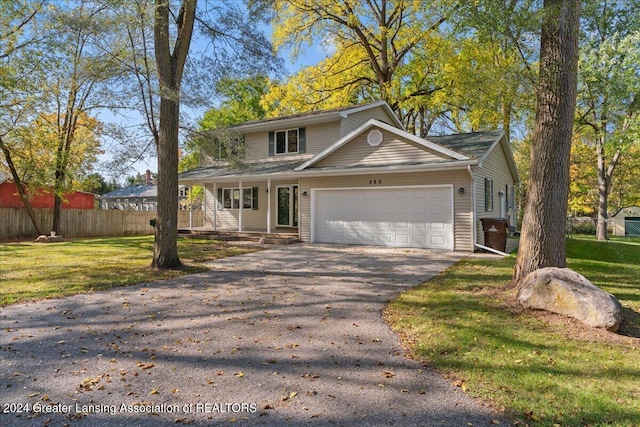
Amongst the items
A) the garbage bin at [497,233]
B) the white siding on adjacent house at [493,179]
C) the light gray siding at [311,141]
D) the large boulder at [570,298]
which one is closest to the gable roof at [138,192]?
the light gray siding at [311,141]

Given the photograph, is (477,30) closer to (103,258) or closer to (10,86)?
(103,258)

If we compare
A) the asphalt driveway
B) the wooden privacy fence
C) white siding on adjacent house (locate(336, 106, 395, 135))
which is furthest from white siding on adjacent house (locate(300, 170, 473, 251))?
the wooden privacy fence

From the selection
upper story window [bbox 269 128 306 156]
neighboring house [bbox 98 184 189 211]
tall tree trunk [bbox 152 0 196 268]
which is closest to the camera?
tall tree trunk [bbox 152 0 196 268]

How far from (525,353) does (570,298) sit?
156 centimetres

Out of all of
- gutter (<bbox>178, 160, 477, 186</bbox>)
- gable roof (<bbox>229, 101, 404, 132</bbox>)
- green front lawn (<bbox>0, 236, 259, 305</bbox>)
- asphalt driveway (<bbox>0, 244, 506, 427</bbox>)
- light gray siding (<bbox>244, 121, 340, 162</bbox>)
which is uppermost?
gable roof (<bbox>229, 101, 404, 132</bbox>)

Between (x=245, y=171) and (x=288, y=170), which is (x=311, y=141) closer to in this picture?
(x=288, y=170)

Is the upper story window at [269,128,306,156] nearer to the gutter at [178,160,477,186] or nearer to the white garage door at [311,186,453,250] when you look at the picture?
the gutter at [178,160,477,186]

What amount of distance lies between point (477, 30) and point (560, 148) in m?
2.67

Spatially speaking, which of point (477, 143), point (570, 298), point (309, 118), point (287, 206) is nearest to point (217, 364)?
point (570, 298)

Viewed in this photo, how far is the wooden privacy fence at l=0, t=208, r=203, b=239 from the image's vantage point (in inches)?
693

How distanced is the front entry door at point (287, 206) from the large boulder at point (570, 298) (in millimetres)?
12163

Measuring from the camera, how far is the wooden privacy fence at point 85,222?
17.6m

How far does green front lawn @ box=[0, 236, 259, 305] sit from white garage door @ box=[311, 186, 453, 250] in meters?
3.22

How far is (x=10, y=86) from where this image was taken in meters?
13.5
